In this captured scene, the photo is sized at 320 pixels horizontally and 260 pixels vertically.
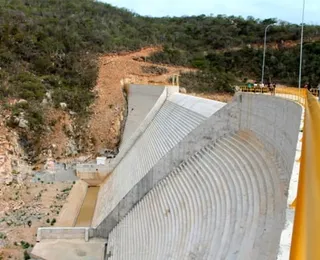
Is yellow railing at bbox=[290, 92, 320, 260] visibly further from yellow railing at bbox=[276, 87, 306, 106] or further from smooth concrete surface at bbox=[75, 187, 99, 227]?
smooth concrete surface at bbox=[75, 187, 99, 227]

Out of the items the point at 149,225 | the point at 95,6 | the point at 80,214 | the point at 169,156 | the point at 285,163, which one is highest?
the point at 95,6

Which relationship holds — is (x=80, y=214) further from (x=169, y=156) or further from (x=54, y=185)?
(x=169, y=156)

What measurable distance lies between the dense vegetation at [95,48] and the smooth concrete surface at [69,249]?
846 centimetres

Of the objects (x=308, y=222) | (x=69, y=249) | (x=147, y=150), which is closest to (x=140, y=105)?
(x=147, y=150)

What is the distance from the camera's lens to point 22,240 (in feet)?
38.6

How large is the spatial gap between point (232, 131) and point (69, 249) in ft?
17.1

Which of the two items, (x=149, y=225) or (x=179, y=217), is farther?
(x=149, y=225)

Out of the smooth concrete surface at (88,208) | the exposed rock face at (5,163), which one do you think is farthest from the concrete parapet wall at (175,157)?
the exposed rock face at (5,163)

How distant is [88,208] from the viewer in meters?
15.6

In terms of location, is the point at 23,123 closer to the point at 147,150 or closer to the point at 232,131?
the point at 147,150

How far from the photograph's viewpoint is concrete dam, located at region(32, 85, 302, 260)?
660cm

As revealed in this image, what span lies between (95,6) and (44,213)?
111 ft

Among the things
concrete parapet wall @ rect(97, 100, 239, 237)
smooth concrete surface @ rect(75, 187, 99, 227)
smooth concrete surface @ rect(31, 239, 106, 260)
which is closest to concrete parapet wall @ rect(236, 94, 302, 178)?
concrete parapet wall @ rect(97, 100, 239, 237)

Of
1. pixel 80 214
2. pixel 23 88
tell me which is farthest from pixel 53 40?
pixel 80 214
